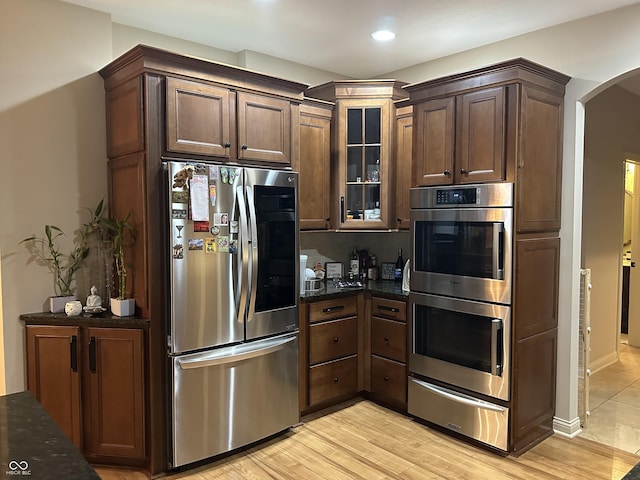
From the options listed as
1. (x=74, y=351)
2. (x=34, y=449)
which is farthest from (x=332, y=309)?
(x=34, y=449)

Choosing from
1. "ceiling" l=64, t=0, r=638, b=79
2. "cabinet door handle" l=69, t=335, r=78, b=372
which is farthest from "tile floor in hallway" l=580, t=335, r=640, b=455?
"cabinet door handle" l=69, t=335, r=78, b=372

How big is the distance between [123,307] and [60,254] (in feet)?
1.93

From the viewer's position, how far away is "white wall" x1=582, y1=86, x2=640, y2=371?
459 cm

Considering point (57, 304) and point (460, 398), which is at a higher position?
point (57, 304)

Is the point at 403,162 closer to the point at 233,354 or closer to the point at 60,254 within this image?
the point at 233,354

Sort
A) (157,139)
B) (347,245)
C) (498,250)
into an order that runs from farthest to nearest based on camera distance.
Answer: (347,245) < (498,250) < (157,139)

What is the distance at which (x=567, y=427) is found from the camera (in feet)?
11.1

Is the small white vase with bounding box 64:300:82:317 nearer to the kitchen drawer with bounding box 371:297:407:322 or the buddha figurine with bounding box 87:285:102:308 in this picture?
the buddha figurine with bounding box 87:285:102:308

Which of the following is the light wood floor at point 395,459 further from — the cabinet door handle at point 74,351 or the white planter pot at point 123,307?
the white planter pot at point 123,307

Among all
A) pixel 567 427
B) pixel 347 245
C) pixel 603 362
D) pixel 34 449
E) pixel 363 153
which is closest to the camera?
pixel 34 449

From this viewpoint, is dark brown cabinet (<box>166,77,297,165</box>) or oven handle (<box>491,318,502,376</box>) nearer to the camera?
dark brown cabinet (<box>166,77,297,165</box>)

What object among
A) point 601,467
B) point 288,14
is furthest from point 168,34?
point 601,467

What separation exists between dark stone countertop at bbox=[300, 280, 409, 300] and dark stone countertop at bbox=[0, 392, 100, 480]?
2372 mm

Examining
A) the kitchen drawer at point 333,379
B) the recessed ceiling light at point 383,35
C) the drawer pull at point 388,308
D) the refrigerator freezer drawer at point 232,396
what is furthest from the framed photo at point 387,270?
the recessed ceiling light at point 383,35
